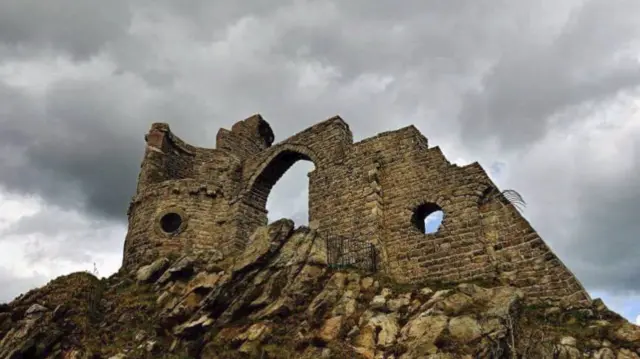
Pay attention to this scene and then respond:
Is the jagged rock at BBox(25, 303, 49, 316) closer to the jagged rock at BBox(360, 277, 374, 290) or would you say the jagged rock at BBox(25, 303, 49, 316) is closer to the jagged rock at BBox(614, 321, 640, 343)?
the jagged rock at BBox(360, 277, 374, 290)

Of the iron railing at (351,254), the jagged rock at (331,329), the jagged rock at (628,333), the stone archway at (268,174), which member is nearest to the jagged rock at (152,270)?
the stone archway at (268,174)

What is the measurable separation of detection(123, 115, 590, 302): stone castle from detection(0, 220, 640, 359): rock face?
42.1 inches

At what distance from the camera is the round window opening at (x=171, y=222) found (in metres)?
18.2

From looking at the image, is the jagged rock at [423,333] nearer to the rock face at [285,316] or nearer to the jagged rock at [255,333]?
the rock face at [285,316]

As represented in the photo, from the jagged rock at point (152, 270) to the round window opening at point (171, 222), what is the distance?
2.29 metres

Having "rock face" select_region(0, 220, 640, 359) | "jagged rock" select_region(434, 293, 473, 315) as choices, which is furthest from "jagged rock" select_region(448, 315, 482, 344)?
"jagged rock" select_region(434, 293, 473, 315)

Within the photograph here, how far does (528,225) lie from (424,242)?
2730mm

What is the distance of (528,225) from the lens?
1173 centimetres

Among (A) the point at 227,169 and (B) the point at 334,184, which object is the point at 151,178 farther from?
(B) the point at 334,184

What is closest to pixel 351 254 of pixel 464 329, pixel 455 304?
pixel 455 304

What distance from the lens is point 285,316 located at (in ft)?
36.9

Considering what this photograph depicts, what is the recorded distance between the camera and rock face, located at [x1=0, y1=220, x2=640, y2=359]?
9.19 metres

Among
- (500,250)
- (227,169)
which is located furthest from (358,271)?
(227,169)

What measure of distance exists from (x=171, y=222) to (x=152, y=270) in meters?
3.11
